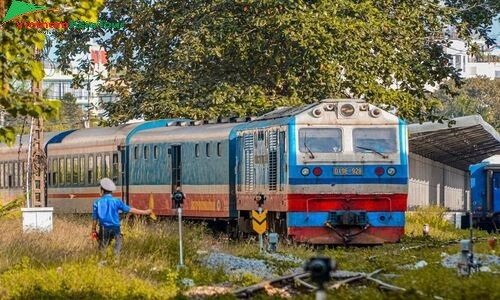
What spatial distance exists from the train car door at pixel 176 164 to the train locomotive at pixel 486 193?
14695 mm

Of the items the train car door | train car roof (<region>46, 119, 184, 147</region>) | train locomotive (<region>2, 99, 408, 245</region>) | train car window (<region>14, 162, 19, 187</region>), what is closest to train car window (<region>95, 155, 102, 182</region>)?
train car roof (<region>46, 119, 184, 147</region>)

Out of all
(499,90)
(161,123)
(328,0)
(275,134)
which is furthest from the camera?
(499,90)

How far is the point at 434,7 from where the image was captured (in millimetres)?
42219

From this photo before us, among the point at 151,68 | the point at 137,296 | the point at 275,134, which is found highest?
the point at 151,68

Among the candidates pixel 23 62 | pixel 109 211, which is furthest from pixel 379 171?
pixel 23 62

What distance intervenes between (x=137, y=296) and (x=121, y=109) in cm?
2820

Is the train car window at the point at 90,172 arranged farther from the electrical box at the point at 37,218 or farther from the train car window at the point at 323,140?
the train car window at the point at 323,140

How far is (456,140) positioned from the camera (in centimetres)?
4988

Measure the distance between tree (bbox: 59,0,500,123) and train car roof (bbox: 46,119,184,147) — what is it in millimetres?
2554

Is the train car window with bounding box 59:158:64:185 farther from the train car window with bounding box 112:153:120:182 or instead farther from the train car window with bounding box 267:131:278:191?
the train car window with bounding box 267:131:278:191

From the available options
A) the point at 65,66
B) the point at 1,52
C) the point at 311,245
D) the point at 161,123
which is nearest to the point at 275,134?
the point at 311,245

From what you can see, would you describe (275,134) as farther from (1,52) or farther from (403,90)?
(403,90)

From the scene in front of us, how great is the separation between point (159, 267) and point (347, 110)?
8443 mm

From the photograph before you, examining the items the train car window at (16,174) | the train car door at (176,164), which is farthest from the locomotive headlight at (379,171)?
the train car window at (16,174)
